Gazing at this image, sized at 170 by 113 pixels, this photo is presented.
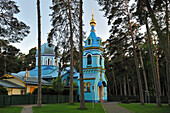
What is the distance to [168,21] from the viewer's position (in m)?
14.3

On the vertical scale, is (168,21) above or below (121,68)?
above

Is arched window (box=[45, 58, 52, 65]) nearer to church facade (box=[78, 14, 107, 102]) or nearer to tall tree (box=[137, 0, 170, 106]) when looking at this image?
church facade (box=[78, 14, 107, 102])

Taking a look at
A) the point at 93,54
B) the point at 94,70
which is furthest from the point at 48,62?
the point at 94,70

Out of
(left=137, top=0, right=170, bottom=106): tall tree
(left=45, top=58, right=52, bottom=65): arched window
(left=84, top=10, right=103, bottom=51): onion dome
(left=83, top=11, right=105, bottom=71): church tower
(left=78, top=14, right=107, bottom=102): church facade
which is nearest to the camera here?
(left=137, top=0, right=170, bottom=106): tall tree

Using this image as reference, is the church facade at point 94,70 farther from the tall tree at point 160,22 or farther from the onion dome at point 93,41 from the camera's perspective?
the tall tree at point 160,22

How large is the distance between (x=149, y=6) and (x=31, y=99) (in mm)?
19310

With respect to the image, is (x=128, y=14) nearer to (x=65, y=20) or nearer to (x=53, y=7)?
(x=65, y=20)

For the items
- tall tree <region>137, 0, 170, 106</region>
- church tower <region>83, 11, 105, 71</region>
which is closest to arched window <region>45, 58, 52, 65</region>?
church tower <region>83, 11, 105, 71</region>

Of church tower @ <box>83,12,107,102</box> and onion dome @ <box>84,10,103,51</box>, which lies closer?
church tower @ <box>83,12,107,102</box>

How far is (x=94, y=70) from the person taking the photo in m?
31.5

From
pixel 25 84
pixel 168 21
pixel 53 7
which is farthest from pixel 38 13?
pixel 25 84

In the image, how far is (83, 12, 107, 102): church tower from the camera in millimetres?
30406

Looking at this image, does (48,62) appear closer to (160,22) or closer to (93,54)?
(93,54)

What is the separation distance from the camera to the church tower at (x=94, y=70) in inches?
1197
